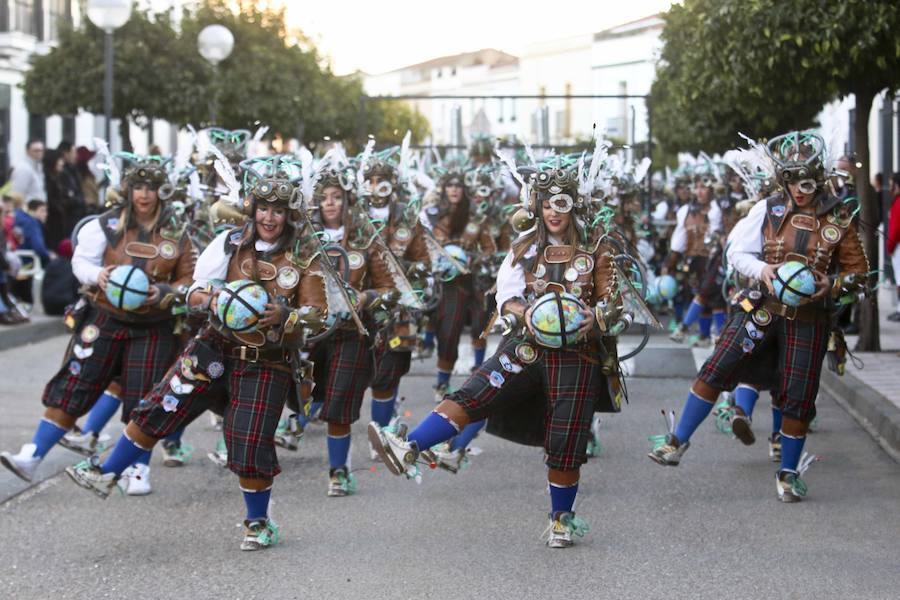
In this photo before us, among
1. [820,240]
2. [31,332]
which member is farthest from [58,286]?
[820,240]

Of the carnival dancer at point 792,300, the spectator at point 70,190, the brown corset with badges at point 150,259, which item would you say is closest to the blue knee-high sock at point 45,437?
the brown corset with badges at point 150,259

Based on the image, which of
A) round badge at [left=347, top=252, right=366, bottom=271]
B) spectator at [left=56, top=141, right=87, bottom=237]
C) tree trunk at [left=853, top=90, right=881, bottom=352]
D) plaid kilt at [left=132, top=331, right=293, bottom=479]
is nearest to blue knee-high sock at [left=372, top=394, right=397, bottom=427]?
round badge at [left=347, top=252, right=366, bottom=271]

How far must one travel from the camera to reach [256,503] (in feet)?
23.5

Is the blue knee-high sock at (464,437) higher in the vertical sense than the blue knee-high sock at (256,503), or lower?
higher

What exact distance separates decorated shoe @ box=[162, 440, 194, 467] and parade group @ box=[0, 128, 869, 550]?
19 millimetres

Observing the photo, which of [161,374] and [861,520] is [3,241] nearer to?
[161,374]

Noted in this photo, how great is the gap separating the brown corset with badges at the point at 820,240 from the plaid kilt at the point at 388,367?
2.53 m

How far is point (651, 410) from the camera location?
39.2ft

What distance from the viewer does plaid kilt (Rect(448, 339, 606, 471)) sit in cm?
720

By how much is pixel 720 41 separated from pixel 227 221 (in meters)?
6.97

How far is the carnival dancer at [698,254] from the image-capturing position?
50.9ft

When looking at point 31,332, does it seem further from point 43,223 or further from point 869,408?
point 869,408

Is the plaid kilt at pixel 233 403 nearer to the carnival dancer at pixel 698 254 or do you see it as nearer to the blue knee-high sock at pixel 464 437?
the blue knee-high sock at pixel 464 437

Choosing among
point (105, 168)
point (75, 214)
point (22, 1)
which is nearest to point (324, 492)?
point (105, 168)
